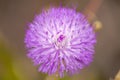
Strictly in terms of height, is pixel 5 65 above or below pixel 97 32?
below

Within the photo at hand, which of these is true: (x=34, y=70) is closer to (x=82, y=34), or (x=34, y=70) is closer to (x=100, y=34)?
(x=100, y=34)

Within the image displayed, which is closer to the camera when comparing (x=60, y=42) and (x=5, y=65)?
(x=60, y=42)

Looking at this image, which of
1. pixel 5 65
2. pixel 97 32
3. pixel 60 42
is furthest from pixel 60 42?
pixel 97 32

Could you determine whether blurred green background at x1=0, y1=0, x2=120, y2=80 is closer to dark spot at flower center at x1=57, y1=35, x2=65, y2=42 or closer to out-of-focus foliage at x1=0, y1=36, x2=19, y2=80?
out-of-focus foliage at x1=0, y1=36, x2=19, y2=80

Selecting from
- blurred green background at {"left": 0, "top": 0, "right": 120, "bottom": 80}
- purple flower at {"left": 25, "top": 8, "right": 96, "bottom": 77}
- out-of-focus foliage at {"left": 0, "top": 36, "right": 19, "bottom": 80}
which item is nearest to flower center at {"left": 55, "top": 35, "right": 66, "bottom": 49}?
purple flower at {"left": 25, "top": 8, "right": 96, "bottom": 77}

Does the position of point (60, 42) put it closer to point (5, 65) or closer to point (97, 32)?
point (5, 65)

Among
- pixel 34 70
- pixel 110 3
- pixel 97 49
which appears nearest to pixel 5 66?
pixel 34 70

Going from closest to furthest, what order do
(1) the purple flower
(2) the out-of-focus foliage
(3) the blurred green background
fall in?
(1) the purple flower → (2) the out-of-focus foliage → (3) the blurred green background

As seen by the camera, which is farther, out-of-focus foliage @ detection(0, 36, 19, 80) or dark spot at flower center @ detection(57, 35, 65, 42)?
out-of-focus foliage @ detection(0, 36, 19, 80)
